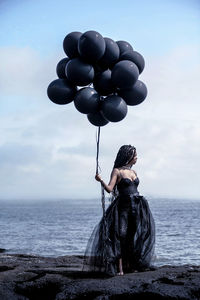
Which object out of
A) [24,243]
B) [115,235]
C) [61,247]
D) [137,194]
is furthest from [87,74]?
[24,243]

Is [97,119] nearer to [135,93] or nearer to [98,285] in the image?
[135,93]

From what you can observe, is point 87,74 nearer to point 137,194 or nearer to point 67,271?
point 137,194

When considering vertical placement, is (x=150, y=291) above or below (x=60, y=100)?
below

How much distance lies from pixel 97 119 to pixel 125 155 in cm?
88

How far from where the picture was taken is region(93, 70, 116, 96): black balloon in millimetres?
7703

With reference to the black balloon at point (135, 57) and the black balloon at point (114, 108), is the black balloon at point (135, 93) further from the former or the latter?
the black balloon at point (135, 57)

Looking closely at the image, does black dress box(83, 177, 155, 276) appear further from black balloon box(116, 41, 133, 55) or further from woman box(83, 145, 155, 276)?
black balloon box(116, 41, 133, 55)

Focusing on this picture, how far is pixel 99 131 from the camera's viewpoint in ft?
26.3

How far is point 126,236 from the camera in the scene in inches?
305

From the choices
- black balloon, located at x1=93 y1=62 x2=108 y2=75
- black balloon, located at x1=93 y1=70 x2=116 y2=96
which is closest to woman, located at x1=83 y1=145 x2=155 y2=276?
black balloon, located at x1=93 y1=70 x2=116 y2=96

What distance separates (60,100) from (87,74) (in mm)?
742

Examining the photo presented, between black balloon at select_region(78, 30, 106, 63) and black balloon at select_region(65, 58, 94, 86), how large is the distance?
16 cm

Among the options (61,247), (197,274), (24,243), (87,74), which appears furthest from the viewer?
(24,243)

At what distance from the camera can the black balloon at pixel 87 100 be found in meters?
7.46
